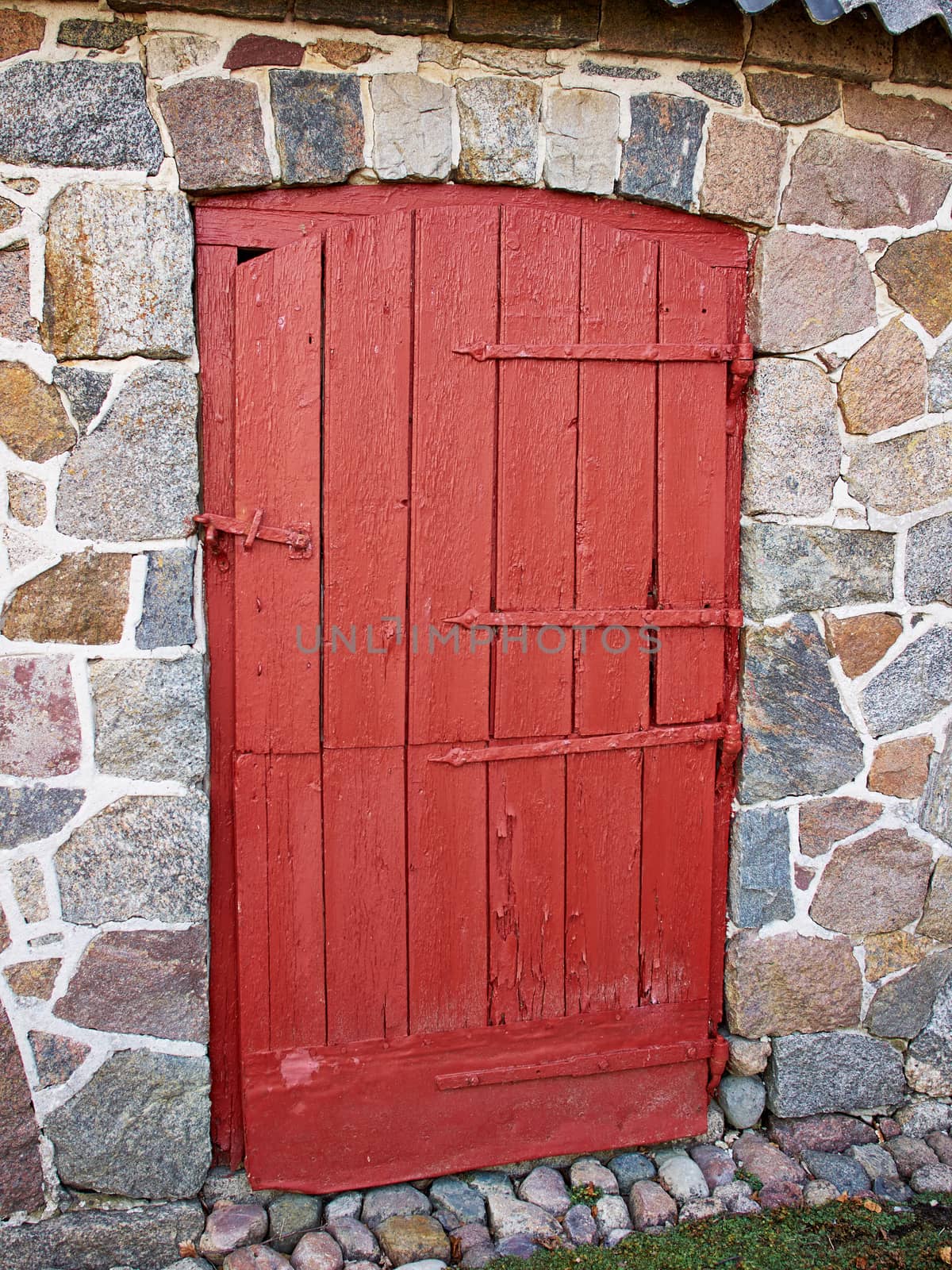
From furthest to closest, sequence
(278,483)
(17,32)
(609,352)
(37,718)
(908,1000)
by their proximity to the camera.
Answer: (908,1000)
(609,352)
(278,483)
(37,718)
(17,32)

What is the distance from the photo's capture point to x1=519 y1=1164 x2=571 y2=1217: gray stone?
231cm

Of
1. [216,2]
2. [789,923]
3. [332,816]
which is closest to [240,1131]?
[332,816]

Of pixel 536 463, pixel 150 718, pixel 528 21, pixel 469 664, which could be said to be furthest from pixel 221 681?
pixel 528 21

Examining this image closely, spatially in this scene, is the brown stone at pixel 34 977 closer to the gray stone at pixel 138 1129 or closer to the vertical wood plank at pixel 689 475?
the gray stone at pixel 138 1129

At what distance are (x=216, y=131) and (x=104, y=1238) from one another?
2.44m

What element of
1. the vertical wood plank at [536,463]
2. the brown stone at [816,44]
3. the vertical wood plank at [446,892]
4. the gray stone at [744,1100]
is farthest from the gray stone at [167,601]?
the gray stone at [744,1100]

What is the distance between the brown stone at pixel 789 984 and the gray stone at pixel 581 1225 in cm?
59

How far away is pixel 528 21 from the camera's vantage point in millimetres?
2055

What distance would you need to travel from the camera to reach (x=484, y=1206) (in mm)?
2311

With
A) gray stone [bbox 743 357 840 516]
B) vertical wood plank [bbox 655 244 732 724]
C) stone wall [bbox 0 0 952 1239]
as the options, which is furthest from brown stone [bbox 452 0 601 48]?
gray stone [bbox 743 357 840 516]

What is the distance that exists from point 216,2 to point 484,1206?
280 cm

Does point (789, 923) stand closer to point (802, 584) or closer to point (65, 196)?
point (802, 584)

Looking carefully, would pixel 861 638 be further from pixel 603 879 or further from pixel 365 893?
pixel 365 893

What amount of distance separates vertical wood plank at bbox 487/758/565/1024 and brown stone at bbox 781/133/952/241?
1466 mm
